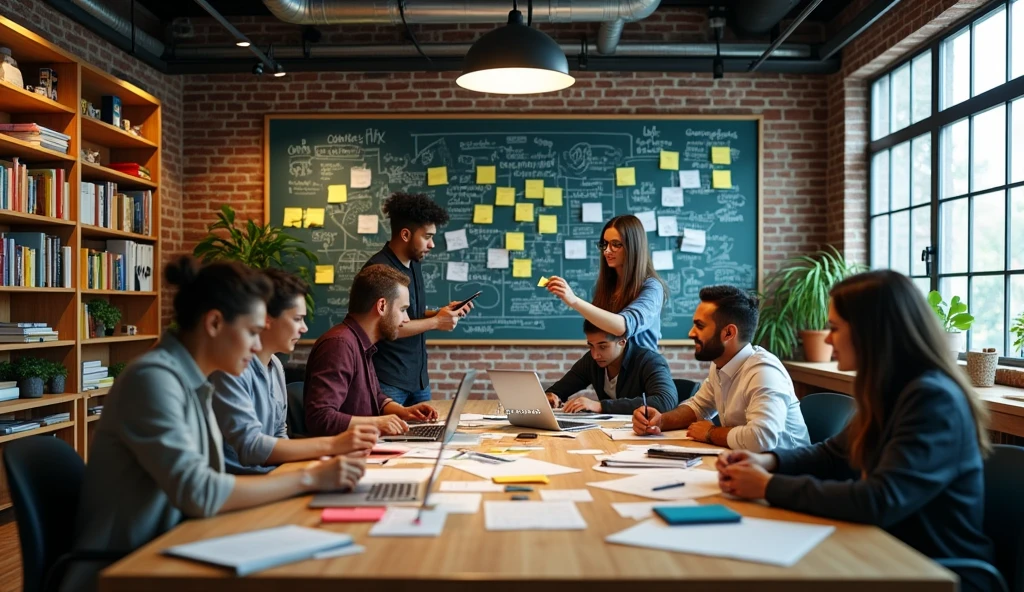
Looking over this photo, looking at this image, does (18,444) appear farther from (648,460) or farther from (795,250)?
(795,250)

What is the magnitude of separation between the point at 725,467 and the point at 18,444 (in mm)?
1671

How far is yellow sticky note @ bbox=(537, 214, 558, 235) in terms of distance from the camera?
6195 millimetres

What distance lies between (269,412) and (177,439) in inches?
39.5

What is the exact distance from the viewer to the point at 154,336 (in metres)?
5.64

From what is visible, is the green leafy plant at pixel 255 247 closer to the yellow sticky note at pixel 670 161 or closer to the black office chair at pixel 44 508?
the yellow sticky note at pixel 670 161

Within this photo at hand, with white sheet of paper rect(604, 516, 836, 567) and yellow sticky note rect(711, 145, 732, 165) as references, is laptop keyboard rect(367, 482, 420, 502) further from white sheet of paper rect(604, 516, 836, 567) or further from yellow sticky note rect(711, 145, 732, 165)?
yellow sticky note rect(711, 145, 732, 165)

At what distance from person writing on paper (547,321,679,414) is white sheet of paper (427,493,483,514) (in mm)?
1533

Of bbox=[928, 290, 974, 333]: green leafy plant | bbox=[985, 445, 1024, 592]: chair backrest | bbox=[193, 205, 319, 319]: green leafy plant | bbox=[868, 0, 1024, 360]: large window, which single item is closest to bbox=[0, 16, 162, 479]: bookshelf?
bbox=[193, 205, 319, 319]: green leafy plant

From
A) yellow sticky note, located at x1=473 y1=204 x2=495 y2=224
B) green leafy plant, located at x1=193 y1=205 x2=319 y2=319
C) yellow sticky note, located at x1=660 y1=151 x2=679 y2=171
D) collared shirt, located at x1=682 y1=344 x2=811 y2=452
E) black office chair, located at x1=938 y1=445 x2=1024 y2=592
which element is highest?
yellow sticky note, located at x1=660 y1=151 x2=679 y2=171

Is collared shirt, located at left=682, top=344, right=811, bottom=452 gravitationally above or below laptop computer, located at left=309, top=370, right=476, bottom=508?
above

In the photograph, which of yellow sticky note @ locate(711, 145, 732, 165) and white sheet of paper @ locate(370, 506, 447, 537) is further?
yellow sticky note @ locate(711, 145, 732, 165)

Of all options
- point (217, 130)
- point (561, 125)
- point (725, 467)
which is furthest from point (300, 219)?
point (725, 467)

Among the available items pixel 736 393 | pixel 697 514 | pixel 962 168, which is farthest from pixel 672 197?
pixel 697 514

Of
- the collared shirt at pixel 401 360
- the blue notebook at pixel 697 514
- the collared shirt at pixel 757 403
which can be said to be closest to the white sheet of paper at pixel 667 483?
the blue notebook at pixel 697 514
